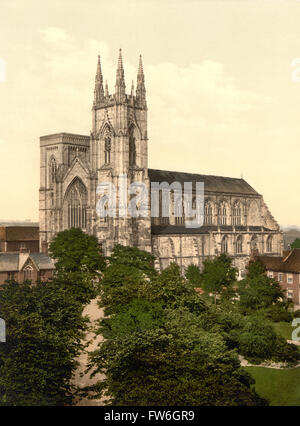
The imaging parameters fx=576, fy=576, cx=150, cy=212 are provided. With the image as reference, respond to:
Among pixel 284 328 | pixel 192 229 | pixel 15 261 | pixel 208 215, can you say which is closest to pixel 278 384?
pixel 284 328

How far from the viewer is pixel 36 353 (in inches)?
1273

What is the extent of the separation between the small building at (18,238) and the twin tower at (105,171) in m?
4.50

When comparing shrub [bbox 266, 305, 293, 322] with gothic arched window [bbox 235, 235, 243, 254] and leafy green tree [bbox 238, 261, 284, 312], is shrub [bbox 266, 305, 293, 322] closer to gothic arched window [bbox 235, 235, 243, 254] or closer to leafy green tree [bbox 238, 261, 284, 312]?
leafy green tree [bbox 238, 261, 284, 312]

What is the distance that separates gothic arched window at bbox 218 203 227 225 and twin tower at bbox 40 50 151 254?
26.7 m

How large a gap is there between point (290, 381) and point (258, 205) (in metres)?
85.9

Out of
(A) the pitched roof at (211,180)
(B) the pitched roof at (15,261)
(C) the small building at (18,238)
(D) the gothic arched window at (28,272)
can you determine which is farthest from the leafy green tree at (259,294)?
(C) the small building at (18,238)

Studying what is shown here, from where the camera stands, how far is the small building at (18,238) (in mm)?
102750

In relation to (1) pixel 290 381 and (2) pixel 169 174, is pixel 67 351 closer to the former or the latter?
(1) pixel 290 381

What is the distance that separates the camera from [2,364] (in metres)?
32.0

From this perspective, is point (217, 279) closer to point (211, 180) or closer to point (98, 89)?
point (98, 89)

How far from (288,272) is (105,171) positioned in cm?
3425

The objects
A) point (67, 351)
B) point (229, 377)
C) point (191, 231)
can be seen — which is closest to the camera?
point (229, 377)

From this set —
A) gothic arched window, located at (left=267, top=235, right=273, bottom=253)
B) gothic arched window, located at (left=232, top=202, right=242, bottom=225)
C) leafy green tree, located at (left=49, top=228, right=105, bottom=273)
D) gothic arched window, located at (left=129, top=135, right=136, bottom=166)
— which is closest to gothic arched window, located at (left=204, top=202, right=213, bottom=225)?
gothic arched window, located at (left=232, top=202, right=242, bottom=225)
